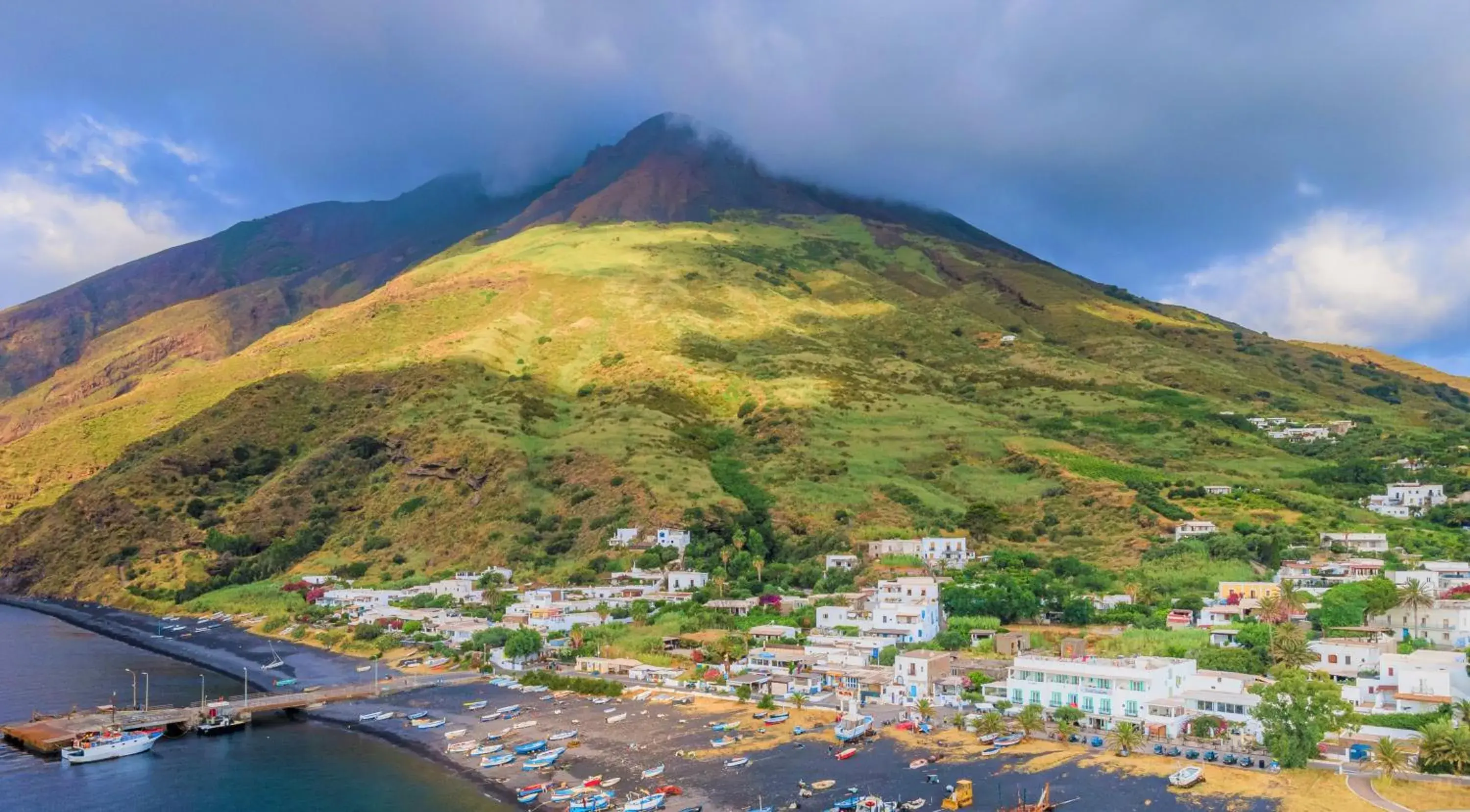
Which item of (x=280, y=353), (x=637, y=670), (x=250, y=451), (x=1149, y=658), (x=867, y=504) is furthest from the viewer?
(x=280, y=353)

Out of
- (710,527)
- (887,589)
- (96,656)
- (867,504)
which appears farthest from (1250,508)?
(96,656)

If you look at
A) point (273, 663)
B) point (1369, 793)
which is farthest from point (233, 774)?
point (1369, 793)

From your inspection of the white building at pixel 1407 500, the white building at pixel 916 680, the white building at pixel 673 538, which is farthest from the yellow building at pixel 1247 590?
the white building at pixel 673 538

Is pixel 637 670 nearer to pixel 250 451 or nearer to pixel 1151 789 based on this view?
pixel 1151 789

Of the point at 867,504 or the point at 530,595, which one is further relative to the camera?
the point at 867,504

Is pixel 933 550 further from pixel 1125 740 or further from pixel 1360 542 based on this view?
pixel 1125 740

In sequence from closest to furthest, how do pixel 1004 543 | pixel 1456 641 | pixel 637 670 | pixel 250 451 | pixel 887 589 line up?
pixel 1456 641 → pixel 637 670 → pixel 887 589 → pixel 1004 543 → pixel 250 451

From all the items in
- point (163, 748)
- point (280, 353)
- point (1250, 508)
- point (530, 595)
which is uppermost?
point (280, 353)
